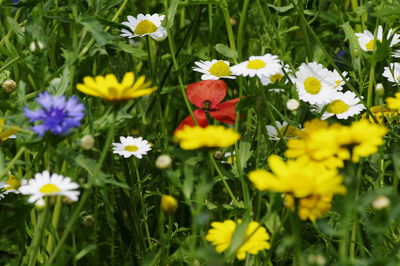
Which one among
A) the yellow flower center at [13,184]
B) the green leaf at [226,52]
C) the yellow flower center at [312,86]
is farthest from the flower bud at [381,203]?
the yellow flower center at [13,184]

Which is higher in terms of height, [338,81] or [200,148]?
[200,148]

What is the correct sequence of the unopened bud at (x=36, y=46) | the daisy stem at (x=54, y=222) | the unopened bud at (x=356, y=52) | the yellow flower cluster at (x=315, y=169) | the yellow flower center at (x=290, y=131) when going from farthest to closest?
1. the unopened bud at (x=356, y=52)
2. the yellow flower center at (x=290, y=131)
3. the daisy stem at (x=54, y=222)
4. the unopened bud at (x=36, y=46)
5. the yellow flower cluster at (x=315, y=169)

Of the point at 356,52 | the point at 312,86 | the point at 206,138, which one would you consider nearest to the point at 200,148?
the point at 206,138

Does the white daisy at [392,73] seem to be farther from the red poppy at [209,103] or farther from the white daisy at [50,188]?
the white daisy at [50,188]

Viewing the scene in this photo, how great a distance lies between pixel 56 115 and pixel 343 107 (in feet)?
1.85

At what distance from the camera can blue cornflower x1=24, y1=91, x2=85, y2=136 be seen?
0.83 m

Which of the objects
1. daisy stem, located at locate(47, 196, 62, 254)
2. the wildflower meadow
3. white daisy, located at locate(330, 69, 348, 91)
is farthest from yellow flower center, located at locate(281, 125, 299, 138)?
daisy stem, located at locate(47, 196, 62, 254)

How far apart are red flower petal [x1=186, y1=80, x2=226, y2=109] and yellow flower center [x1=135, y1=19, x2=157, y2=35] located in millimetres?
133

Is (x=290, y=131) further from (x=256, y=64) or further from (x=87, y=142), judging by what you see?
(x=87, y=142)

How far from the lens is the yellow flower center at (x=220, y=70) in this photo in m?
1.24

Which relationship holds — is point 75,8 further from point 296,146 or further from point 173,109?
point 173,109

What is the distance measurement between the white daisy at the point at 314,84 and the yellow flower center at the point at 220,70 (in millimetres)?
138

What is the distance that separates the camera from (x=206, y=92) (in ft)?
4.21

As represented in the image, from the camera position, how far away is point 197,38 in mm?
1785
